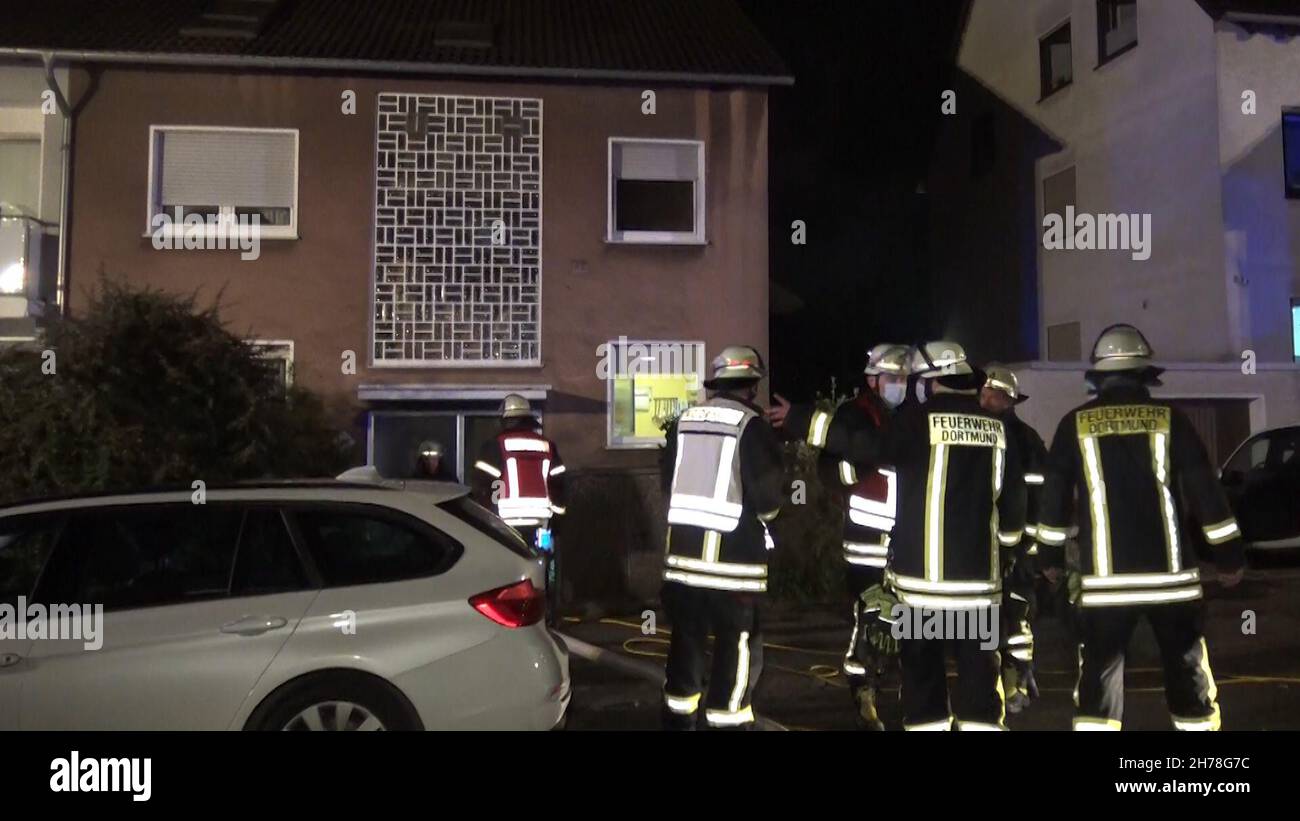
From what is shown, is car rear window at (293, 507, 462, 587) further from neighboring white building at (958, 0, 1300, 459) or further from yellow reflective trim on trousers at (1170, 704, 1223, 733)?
neighboring white building at (958, 0, 1300, 459)

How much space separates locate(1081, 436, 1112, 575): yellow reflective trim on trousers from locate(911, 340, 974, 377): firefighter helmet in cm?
63

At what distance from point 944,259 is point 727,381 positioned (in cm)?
1865

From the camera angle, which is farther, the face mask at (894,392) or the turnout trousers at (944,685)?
the face mask at (894,392)

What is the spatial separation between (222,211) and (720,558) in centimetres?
1042

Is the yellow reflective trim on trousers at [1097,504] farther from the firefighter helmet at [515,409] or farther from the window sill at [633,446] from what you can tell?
the window sill at [633,446]

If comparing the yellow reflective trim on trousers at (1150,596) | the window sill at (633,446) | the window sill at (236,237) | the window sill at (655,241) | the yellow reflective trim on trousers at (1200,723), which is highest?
the window sill at (655,241)

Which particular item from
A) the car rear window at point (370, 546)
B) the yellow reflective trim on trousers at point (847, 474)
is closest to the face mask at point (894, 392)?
the yellow reflective trim on trousers at point (847, 474)

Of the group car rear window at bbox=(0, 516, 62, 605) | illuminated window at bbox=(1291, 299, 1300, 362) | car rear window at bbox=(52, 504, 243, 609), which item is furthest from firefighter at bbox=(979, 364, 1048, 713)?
illuminated window at bbox=(1291, 299, 1300, 362)

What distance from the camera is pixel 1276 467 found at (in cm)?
1070

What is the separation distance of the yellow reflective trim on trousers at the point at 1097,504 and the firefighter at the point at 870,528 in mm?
1278

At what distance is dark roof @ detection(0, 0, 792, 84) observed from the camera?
12.6m

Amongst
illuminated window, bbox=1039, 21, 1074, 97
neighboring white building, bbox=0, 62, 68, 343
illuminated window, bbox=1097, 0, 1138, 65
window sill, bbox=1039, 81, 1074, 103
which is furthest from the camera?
illuminated window, bbox=1039, 21, 1074, 97

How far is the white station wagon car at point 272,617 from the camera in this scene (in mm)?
4148

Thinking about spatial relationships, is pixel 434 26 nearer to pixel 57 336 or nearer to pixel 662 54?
pixel 662 54
